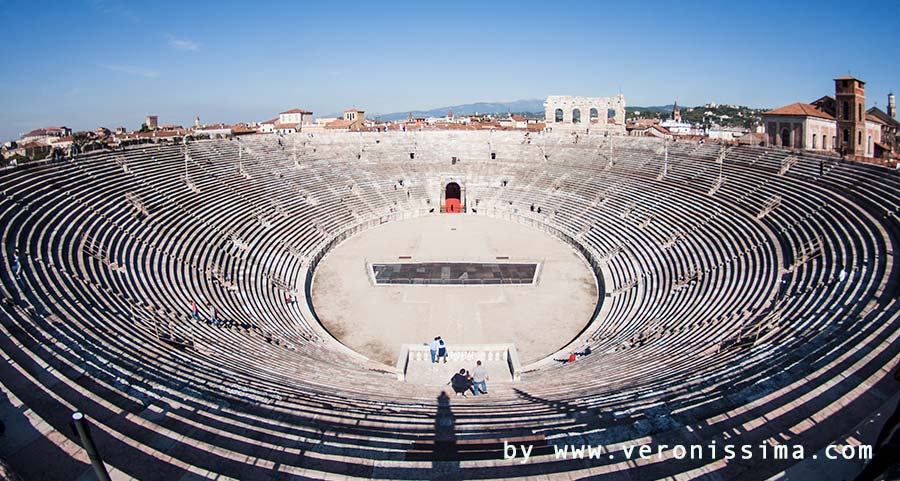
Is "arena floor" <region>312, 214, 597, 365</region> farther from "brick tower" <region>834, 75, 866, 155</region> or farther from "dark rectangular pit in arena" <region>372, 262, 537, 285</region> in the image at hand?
"brick tower" <region>834, 75, 866, 155</region>

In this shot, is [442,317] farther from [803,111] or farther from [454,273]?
[803,111]

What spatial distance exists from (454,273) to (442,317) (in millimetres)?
5203

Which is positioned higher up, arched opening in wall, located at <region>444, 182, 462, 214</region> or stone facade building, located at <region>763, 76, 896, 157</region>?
stone facade building, located at <region>763, 76, 896, 157</region>

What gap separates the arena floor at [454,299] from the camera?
19.2 meters

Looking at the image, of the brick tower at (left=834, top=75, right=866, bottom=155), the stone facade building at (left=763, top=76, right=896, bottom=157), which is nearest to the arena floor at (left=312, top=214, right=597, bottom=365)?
the stone facade building at (left=763, top=76, right=896, bottom=157)

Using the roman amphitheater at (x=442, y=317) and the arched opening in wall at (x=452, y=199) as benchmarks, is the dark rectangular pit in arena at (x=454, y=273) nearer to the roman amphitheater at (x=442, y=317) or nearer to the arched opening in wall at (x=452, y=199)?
the roman amphitheater at (x=442, y=317)

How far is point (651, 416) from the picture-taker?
339 inches

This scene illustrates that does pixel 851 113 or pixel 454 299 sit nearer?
pixel 454 299

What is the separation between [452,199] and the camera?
43.0m

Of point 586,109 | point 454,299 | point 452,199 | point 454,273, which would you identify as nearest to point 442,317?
point 454,299

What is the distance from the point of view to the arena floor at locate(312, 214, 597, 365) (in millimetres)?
19203

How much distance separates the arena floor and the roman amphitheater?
14cm

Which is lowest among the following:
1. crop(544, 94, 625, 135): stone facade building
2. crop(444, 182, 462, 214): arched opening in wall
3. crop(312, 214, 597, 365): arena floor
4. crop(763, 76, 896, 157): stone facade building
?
crop(312, 214, 597, 365): arena floor

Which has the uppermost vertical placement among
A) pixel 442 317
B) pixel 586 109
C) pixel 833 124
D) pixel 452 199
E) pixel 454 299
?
pixel 586 109
